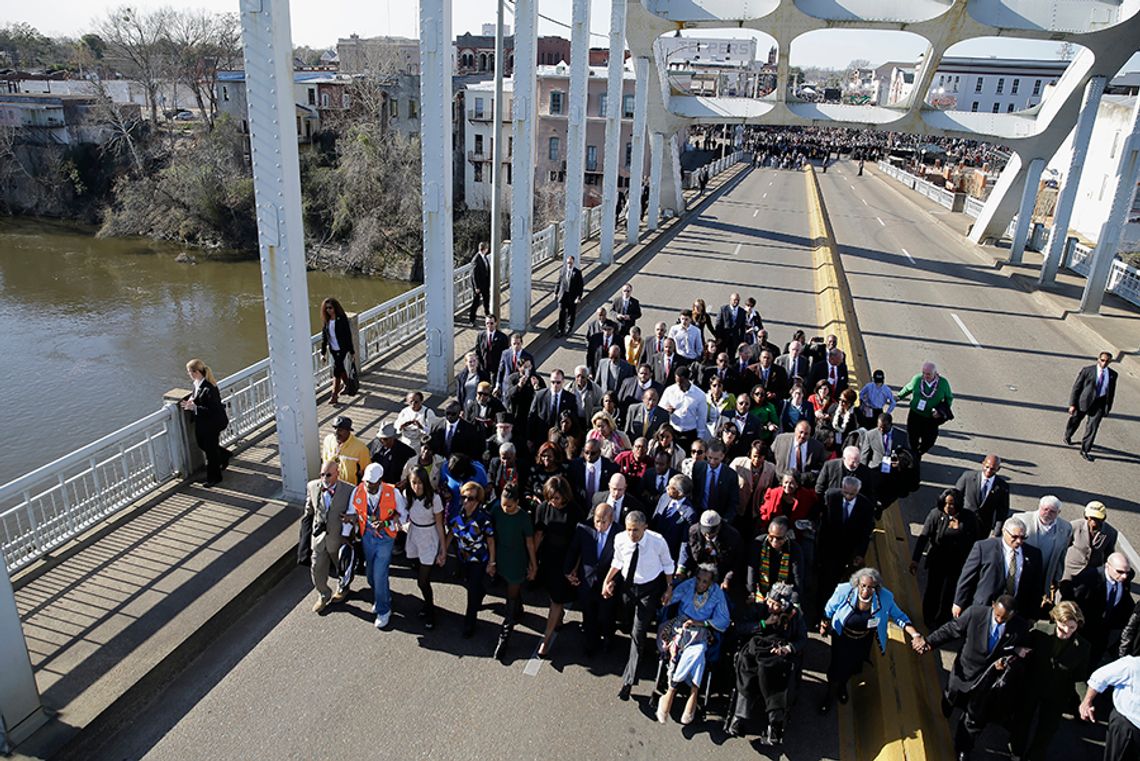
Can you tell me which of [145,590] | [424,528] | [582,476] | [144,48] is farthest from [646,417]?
[144,48]

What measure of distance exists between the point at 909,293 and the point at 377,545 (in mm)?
18855

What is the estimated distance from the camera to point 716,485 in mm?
6785

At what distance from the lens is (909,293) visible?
21.3m

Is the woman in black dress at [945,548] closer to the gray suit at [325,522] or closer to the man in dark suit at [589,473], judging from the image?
the man in dark suit at [589,473]

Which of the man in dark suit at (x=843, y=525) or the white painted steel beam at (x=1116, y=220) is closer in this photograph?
the man in dark suit at (x=843, y=525)

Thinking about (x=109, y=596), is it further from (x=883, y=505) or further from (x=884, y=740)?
(x=883, y=505)

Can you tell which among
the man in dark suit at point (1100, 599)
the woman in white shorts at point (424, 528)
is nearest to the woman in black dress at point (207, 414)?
the woman in white shorts at point (424, 528)

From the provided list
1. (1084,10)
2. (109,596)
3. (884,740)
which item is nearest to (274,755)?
(109,596)

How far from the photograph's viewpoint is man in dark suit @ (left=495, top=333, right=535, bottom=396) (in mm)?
9297

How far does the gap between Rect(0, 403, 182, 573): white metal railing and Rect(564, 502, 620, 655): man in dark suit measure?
439 cm

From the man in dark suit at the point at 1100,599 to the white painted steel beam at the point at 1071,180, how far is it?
1824 cm

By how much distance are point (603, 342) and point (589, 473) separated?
13.9ft

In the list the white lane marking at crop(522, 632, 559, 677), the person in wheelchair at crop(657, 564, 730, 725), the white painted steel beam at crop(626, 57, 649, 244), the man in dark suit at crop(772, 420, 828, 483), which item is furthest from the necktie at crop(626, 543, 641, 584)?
the white painted steel beam at crop(626, 57, 649, 244)

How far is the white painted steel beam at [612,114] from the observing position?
19578 mm
